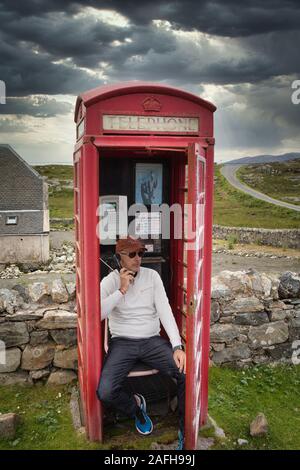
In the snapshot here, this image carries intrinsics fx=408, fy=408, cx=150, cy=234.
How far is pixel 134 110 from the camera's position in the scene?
3.41 metres

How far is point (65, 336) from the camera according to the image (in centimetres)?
484

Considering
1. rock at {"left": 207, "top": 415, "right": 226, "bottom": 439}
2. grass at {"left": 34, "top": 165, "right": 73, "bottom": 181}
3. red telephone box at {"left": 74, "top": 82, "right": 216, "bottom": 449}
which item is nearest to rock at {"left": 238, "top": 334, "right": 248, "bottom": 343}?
rock at {"left": 207, "top": 415, "right": 226, "bottom": 439}

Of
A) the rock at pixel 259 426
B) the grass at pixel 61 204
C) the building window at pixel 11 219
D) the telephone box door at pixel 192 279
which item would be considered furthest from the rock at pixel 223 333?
the grass at pixel 61 204

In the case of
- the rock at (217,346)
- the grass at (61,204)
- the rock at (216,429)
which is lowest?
the rock at (216,429)

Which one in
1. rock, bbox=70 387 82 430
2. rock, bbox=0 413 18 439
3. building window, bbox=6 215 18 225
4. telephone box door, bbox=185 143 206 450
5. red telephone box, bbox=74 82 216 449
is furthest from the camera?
building window, bbox=6 215 18 225

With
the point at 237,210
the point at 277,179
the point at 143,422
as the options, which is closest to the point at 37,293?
the point at 143,422

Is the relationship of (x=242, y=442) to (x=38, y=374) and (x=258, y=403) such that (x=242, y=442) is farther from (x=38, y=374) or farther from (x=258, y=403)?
(x=38, y=374)

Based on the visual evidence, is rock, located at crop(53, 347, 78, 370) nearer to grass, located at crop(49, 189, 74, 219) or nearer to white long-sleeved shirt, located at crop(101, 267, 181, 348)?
white long-sleeved shirt, located at crop(101, 267, 181, 348)

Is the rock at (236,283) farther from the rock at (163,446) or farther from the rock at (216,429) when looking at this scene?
the rock at (163,446)

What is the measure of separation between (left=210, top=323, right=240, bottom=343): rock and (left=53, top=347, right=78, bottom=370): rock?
1756 mm

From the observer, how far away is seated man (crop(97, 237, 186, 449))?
3.68 m

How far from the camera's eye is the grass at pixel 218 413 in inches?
149

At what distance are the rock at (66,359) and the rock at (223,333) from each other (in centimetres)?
176
